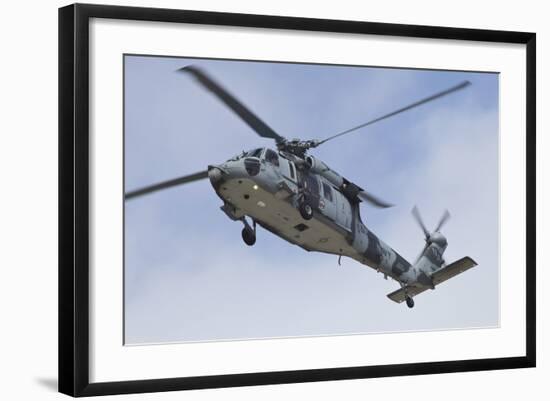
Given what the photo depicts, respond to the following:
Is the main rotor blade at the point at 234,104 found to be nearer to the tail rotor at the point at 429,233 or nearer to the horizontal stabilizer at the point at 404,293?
the tail rotor at the point at 429,233

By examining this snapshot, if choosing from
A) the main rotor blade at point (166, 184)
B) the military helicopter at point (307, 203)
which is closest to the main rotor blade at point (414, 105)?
the military helicopter at point (307, 203)

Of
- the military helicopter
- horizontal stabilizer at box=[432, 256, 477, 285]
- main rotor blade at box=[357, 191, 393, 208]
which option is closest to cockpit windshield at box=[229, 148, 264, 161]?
the military helicopter

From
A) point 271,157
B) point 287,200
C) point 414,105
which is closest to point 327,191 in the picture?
point 287,200

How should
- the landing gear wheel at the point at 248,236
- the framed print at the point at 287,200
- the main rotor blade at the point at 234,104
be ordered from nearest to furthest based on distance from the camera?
the framed print at the point at 287,200
the main rotor blade at the point at 234,104
the landing gear wheel at the point at 248,236

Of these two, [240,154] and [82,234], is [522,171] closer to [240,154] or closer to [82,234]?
[240,154]

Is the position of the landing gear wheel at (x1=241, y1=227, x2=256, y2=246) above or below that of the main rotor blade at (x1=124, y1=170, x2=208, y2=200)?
below

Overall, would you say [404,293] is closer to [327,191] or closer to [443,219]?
[443,219]

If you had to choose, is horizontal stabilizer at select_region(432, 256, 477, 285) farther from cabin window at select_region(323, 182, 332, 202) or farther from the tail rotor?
cabin window at select_region(323, 182, 332, 202)
